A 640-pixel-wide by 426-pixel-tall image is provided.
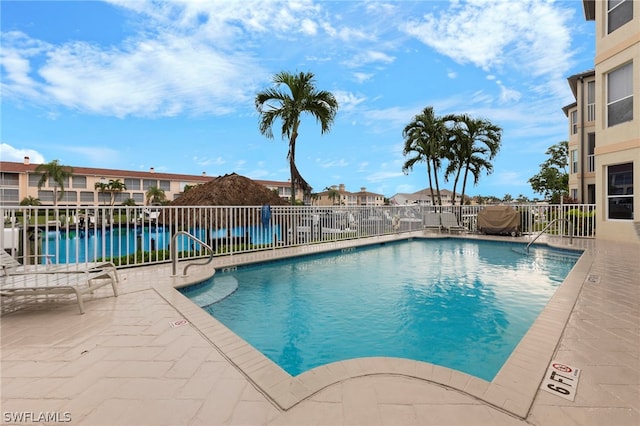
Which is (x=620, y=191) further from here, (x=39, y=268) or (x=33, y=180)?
(x=33, y=180)

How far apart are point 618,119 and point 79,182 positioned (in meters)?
60.1

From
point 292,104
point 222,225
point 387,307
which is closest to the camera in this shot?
point 387,307

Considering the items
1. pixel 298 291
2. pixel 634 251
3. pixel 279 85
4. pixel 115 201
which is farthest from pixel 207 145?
pixel 634 251

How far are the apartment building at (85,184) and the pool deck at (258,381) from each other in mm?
35737

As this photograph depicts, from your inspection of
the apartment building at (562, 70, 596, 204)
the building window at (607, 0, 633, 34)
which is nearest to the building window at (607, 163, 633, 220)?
the building window at (607, 0, 633, 34)

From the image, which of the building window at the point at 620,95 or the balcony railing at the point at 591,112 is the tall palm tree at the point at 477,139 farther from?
the building window at the point at 620,95

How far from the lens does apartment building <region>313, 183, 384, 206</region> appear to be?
76.1 m

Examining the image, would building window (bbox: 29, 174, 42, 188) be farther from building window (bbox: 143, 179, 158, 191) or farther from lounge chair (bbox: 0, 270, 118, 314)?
lounge chair (bbox: 0, 270, 118, 314)

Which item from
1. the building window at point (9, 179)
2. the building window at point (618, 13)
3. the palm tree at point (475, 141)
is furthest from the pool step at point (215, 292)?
the building window at point (9, 179)

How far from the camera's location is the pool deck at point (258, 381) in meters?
1.75

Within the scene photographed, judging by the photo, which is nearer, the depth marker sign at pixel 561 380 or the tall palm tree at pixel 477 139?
the depth marker sign at pixel 561 380

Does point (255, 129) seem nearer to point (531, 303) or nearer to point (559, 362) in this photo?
point (531, 303)

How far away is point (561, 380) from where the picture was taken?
6.95 feet

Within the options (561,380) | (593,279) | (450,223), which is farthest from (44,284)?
(450,223)
